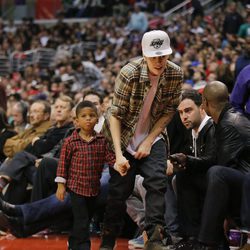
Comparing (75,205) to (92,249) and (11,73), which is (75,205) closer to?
(92,249)

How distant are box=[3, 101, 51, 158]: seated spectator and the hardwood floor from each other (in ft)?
4.72

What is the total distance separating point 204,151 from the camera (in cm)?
679

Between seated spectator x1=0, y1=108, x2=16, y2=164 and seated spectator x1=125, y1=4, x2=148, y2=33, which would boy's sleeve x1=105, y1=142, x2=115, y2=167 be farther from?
seated spectator x1=125, y1=4, x2=148, y2=33

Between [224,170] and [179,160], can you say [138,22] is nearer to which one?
[179,160]

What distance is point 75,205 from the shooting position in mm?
6605

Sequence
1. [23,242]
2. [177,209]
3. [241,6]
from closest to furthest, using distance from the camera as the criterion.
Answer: [177,209] < [23,242] < [241,6]

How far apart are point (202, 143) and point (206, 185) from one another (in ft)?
1.44

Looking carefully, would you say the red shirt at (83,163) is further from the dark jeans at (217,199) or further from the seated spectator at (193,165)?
the dark jeans at (217,199)

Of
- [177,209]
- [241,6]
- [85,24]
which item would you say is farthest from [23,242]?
[85,24]

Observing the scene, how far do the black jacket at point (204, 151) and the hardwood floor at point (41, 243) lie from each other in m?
1.09

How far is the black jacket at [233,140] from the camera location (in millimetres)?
6320

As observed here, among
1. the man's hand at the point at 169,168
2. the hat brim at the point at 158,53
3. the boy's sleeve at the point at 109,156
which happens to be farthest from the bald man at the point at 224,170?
the boy's sleeve at the point at 109,156

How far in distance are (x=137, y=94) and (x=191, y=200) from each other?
44.3 inches

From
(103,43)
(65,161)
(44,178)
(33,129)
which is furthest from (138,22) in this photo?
(65,161)
